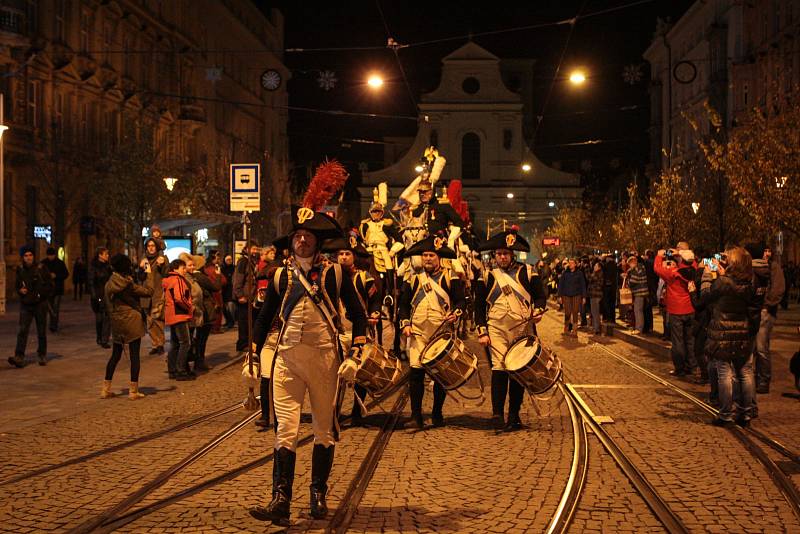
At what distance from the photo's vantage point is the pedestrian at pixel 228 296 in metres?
24.5

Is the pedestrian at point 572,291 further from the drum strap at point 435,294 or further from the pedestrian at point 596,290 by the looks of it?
the drum strap at point 435,294

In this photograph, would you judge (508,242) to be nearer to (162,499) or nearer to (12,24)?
(162,499)

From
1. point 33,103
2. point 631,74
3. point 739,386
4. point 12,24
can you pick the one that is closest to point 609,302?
point 739,386

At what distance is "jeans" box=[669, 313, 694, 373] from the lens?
49.8 ft

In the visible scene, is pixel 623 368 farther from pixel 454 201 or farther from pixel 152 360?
pixel 152 360

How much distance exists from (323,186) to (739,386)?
5.46m

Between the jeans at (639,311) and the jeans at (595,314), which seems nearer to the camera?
the jeans at (639,311)

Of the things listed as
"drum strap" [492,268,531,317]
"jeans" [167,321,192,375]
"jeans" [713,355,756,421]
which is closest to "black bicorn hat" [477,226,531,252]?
"drum strap" [492,268,531,317]

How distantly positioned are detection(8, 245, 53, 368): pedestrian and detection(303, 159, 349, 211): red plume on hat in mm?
5133

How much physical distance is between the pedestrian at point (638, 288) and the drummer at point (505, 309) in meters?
12.1

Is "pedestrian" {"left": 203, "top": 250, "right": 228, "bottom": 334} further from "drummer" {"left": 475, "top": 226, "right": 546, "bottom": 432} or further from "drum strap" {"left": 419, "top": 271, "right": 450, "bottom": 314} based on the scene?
"drummer" {"left": 475, "top": 226, "right": 546, "bottom": 432}

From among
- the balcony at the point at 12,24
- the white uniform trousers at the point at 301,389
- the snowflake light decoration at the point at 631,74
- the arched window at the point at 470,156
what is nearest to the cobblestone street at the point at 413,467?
the white uniform trousers at the point at 301,389

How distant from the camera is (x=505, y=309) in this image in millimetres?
10172

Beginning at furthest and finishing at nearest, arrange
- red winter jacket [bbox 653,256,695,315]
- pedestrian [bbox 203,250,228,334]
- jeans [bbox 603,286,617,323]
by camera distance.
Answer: jeans [bbox 603,286,617,323]
pedestrian [bbox 203,250,228,334]
red winter jacket [bbox 653,256,695,315]
